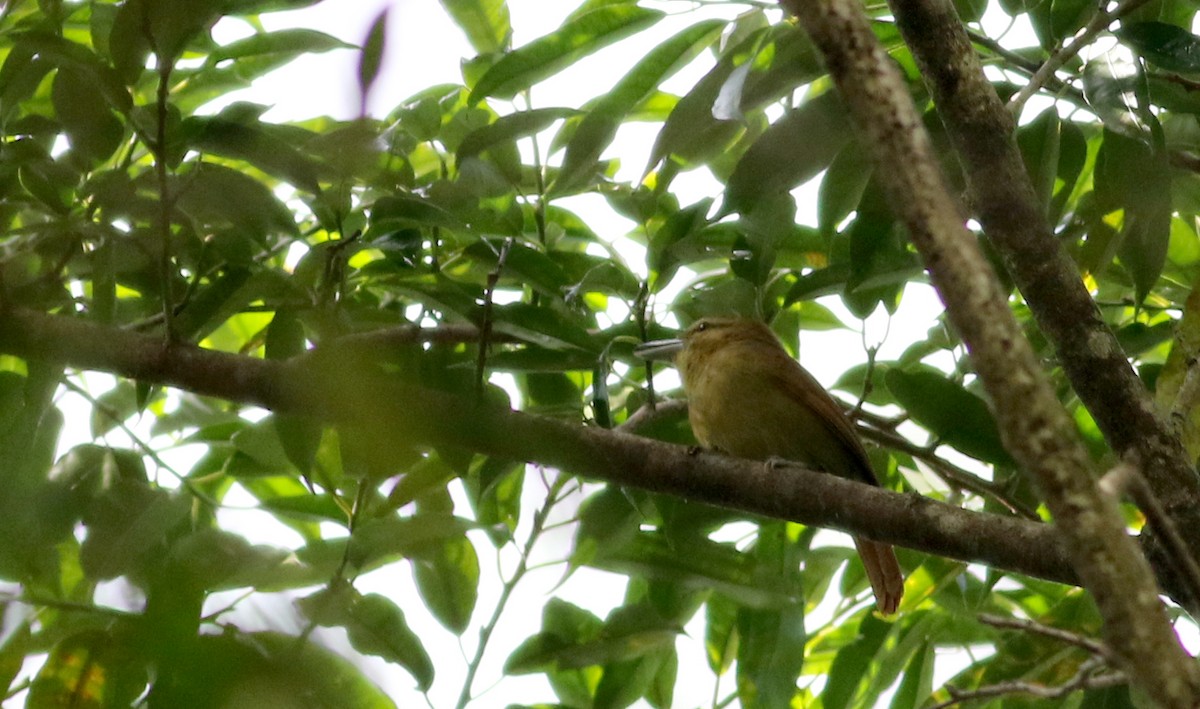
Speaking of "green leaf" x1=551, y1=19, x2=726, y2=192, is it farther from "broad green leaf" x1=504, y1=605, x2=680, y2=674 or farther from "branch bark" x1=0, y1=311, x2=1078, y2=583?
"broad green leaf" x1=504, y1=605, x2=680, y2=674

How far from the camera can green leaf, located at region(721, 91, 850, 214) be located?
244 centimetres

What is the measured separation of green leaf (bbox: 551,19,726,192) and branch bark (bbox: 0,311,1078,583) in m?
0.69

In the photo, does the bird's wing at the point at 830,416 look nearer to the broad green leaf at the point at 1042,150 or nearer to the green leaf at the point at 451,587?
the broad green leaf at the point at 1042,150

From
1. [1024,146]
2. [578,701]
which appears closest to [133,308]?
[578,701]

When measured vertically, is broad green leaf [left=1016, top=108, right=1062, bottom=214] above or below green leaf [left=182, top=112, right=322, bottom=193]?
above

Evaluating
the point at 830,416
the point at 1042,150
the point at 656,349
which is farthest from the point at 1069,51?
the point at 830,416

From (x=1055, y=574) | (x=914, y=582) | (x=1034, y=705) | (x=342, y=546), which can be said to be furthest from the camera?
(x=914, y=582)

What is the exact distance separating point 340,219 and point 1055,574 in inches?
56.9

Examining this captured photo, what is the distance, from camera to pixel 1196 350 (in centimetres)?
245

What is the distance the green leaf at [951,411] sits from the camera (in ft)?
8.36

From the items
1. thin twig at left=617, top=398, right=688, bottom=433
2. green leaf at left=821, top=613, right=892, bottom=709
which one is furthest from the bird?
green leaf at left=821, top=613, right=892, bottom=709

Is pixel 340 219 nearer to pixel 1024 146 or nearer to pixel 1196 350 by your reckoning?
pixel 1024 146

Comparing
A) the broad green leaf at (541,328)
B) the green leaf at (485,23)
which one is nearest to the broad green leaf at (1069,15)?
the broad green leaf at (541,328)

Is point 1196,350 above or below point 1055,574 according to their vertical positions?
above
